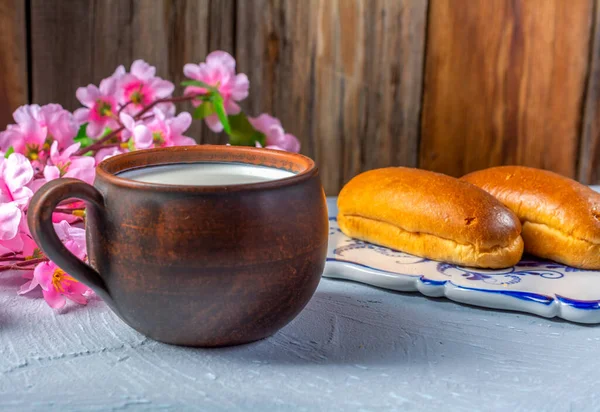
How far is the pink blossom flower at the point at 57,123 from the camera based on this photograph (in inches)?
37.2

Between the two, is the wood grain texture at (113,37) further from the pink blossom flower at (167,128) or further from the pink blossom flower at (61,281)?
the pink blossom flower at (61,281)

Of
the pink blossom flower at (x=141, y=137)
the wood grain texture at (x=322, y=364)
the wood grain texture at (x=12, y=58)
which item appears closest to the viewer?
the wood grain texture at (x=322, y=364)

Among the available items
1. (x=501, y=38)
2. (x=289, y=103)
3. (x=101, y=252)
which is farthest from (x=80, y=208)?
(x=501, y=38)

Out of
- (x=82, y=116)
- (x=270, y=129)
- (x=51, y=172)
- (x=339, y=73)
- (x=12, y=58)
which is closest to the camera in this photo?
(x=51, y=172)

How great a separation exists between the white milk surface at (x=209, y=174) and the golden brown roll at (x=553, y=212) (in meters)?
0.37

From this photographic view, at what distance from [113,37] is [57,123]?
1.42 ft

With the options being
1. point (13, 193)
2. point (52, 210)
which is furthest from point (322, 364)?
point (13, 193)

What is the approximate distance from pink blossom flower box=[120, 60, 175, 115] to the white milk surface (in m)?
0.38

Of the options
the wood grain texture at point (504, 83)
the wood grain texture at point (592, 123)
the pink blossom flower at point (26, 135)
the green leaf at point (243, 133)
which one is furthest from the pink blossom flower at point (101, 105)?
the wood grain texture at point (592, 123)

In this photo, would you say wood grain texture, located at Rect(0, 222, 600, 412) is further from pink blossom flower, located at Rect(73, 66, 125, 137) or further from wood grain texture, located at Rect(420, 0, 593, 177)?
wood grain texture, located at Rect(420, 0, 593, 177)

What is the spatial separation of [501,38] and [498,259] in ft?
2.36

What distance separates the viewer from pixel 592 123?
1.48 meters

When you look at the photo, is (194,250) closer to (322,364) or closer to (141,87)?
(322,364)

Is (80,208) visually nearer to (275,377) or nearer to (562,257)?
(275,377)
